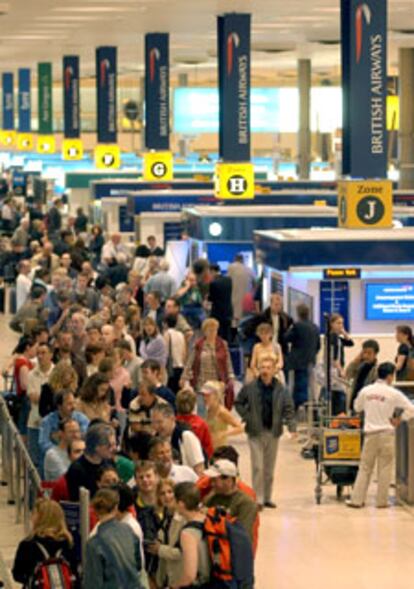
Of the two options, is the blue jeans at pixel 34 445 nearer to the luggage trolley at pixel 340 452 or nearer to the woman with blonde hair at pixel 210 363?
the luggage trolley at pixel 340 452

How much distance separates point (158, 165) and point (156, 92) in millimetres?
1773

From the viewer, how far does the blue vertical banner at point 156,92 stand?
137 feet

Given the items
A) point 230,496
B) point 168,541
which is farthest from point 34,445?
point 168,541

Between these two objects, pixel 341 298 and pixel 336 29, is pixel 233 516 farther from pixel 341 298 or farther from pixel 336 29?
pixel 336 29

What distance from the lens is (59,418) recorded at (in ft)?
47.9

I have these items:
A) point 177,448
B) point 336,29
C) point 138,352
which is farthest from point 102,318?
point 336,29

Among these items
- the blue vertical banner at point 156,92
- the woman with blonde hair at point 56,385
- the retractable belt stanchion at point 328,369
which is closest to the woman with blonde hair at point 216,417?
the woman with blonde hair at point 56,385

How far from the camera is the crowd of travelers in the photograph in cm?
Result: 1079

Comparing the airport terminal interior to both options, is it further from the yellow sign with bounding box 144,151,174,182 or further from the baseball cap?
the yellow sign with bounding box 144,151,174,182

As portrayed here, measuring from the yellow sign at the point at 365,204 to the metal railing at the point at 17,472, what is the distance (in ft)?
26.1

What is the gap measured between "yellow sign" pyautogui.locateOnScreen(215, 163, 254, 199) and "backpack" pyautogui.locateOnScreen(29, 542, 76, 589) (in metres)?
23.8

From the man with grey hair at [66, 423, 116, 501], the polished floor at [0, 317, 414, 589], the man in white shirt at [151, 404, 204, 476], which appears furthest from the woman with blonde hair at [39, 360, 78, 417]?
the man with grey hair at [66, 423, 116, 501]

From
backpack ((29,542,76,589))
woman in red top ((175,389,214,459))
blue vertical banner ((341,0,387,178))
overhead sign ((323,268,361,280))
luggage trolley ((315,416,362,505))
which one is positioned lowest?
luggage trolley ((315,416,362,505))

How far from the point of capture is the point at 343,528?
1623 centimetres
